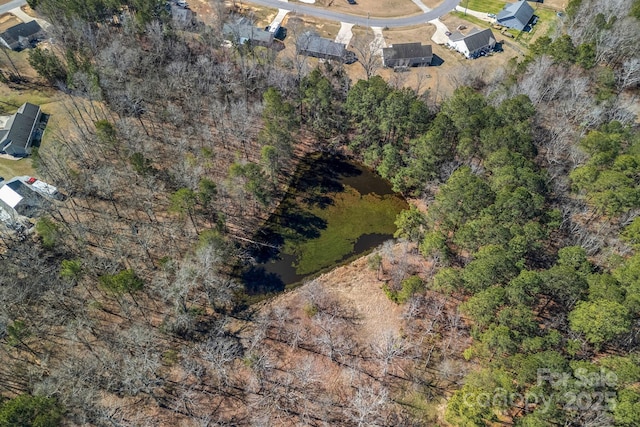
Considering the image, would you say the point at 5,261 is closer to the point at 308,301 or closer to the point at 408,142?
the point at 308,301

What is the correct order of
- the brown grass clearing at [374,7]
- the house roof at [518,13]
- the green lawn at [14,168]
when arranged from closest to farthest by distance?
the green lawn at [14,168] → the house roof at [518,13] → the brown grass clearing at [374,7]

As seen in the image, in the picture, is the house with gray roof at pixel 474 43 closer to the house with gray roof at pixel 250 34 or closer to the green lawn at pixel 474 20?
the green lawn at pixel 474 20

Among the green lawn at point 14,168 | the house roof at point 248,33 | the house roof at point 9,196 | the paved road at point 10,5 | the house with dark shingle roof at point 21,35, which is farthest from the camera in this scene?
the paved road at point 10,5

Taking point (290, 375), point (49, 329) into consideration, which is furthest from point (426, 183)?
point (49, 329)

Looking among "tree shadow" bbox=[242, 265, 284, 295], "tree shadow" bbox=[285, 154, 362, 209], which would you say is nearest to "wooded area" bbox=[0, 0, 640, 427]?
"tree shadow" bbox=[242, 265, 284, 295]

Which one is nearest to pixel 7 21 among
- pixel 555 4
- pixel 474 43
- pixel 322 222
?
pixel 322 222

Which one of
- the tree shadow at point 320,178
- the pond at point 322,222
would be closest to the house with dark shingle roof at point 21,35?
the tree shadow at point 320,178

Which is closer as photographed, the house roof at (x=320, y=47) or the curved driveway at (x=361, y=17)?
the house roof at (x=320, y=47)
